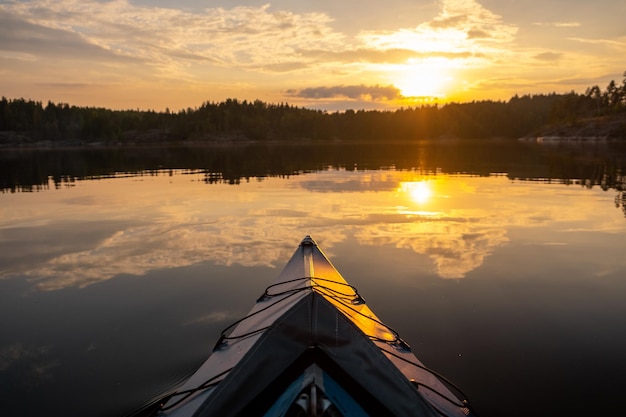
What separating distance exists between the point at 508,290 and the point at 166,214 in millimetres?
15097

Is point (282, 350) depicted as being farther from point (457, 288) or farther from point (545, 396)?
point (457, 288)

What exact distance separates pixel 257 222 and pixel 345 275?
7.24 meters

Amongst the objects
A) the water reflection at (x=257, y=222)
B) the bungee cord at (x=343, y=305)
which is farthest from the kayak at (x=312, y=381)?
the water reflection at (x=257, y=222)

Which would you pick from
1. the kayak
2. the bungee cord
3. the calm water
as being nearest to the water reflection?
the calm water

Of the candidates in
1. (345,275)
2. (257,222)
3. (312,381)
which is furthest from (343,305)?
(257,222)

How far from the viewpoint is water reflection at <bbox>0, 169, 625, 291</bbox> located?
12.9m

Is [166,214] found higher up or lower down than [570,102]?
lower down

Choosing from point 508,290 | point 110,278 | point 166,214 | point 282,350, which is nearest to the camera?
point 282,350

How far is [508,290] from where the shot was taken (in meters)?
10.3

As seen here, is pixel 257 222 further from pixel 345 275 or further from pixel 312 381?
pixel 312 381

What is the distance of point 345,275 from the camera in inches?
450

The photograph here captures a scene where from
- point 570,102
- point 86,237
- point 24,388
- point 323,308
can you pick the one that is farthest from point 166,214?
point 570,102

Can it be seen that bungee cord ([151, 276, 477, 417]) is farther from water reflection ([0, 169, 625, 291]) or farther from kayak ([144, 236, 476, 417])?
water reflection ([0, 169, 625, 291])

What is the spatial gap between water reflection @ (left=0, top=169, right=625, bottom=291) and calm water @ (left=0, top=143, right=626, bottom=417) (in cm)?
10
